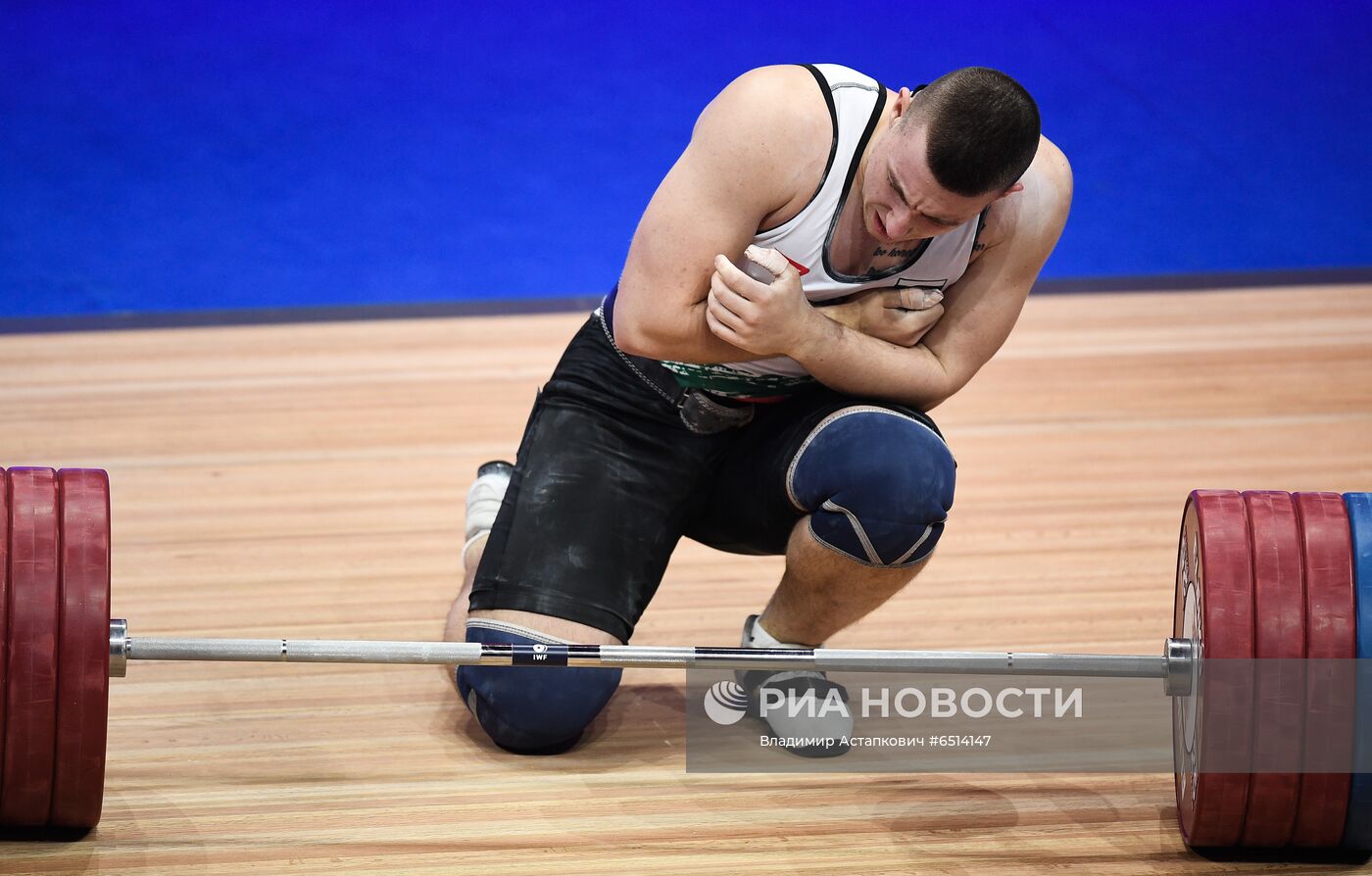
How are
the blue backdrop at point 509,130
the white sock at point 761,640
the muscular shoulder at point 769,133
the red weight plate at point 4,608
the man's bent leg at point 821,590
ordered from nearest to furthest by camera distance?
the red weight plate at point 4,608 < the muscular shoulder at point 769,133 < the man's bent leg at point 821,590 < the white sock at point 761,640 < the blue backdrop at point 509,130

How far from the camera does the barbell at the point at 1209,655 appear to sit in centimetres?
177

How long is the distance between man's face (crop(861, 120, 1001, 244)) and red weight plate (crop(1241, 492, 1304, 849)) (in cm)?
52

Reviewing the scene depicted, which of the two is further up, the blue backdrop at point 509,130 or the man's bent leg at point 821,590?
the blue backdrop at point 509,130

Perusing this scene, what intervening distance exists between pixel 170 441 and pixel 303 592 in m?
0.87

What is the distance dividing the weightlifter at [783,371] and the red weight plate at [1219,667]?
0.38m

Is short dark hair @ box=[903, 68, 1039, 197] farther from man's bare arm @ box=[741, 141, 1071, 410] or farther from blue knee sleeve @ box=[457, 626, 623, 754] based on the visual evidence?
blue knee sleeve @ box=[457, 626, 623, 754]

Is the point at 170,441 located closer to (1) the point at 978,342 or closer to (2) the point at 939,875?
(1) the point at 978,342

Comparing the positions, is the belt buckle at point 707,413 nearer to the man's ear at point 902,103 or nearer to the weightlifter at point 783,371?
the weightlifter at point 783,371

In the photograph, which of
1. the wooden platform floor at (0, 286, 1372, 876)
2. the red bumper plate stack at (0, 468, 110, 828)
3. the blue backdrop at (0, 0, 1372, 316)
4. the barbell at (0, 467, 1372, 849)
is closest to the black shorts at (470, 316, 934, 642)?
the wooden platform floor at (0, 286, 1372, 876)

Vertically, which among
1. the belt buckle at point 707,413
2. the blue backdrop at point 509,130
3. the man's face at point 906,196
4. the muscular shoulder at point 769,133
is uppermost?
the blue backdrop at point 509,130

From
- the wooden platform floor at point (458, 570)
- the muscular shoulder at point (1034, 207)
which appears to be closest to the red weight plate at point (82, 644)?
the wooden platform floor at point (458, 570)

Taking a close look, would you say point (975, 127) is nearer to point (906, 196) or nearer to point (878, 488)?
point (906, 196)

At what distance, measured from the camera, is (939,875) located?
6.15 feet

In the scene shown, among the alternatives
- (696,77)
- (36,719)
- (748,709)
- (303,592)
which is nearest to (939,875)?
(748,709)
